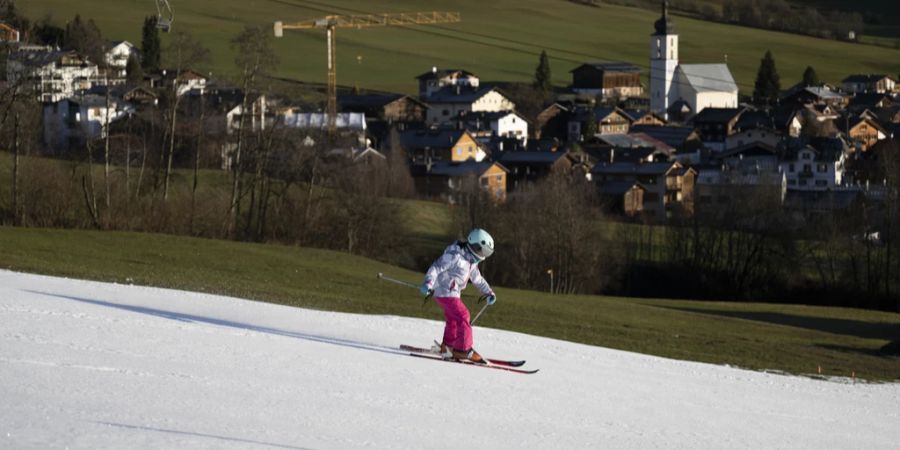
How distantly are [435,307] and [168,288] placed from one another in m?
5.91

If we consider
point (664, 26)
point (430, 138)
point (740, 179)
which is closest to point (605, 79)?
point (664, 26)

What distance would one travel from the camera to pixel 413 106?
4897 inches

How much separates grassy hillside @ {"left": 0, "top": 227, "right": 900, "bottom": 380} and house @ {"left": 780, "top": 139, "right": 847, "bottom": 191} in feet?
185

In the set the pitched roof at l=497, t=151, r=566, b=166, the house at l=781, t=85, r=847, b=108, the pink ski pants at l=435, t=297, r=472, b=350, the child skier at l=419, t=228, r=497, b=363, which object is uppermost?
the house at l=781, t=85, r=847, b=108

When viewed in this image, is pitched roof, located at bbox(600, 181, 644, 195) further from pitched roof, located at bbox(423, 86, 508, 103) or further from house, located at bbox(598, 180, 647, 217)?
pitched roof, located at bbox(423, 86, 508, 103)

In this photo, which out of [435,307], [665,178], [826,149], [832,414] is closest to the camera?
[832,414]

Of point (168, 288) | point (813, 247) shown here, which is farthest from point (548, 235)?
point (168, 288)

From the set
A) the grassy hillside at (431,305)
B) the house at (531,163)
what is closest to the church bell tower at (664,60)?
the house at (531,163)

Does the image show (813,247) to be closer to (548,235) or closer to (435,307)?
(548,235)

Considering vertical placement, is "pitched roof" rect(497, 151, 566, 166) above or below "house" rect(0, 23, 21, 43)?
below

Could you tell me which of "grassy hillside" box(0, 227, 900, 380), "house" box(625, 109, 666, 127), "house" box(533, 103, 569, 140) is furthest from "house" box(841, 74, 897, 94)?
"grassy hillside" box(0, 227, 900, 380)

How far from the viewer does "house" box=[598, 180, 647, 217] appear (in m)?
84.5

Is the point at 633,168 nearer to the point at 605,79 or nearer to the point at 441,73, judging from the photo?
the point at 441,73

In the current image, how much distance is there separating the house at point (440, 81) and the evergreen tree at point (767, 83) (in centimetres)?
3611
